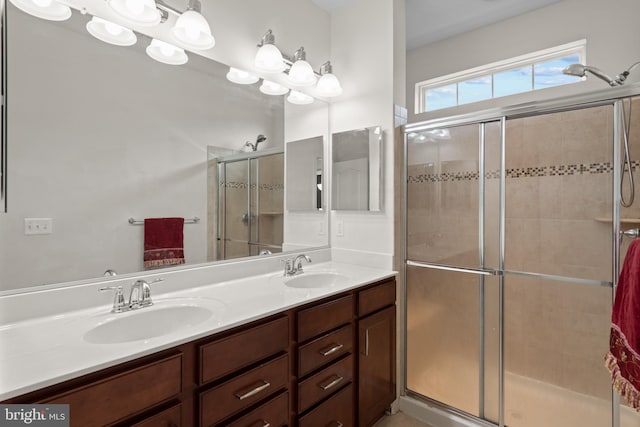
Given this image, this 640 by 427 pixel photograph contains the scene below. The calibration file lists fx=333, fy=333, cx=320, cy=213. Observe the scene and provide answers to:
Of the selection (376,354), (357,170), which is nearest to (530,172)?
(357,170)

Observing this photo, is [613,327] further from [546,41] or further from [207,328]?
[546,41]

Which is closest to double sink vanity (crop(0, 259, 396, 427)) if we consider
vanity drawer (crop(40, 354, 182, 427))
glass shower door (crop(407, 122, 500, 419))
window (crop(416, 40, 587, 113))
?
vanity drawer (crop(40, 354, 182, 427))

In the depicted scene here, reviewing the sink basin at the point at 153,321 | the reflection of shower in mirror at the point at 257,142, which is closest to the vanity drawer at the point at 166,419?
the sink basin at the point at 153,321

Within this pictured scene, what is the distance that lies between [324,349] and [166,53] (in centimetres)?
158

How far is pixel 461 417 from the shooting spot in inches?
77.7

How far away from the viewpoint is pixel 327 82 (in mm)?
2248

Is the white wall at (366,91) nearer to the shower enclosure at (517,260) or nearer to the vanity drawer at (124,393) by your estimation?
the shower enclosure at (517,260)

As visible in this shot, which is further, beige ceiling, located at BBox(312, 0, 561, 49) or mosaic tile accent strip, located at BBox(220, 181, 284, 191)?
beige ceiling, located at BBox(312, 0, 561, 49)

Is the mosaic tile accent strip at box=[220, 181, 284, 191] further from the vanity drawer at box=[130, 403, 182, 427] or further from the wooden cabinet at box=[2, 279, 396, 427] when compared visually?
the vanity drawer at box=[130, 403, 182, 427]

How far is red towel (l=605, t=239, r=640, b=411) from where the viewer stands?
48.6 inches

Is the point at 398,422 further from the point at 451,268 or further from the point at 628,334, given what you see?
the point at 628,334

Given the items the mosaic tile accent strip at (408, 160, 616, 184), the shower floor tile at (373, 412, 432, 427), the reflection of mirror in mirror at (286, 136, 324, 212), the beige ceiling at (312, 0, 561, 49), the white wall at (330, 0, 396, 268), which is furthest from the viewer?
the beige ceiling at (312, 0, 561, 49)

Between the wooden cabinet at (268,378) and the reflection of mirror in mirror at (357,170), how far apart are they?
58 cm

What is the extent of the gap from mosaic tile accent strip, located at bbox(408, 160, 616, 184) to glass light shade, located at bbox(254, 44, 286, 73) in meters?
1.10
